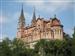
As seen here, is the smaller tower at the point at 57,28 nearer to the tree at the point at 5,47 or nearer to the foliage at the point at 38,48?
the foliage at the point at 38,48

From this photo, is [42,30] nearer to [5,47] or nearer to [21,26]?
[21,26]

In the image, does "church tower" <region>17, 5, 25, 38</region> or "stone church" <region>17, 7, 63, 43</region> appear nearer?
"stone church" <region>17, 7, 63, 43</region>

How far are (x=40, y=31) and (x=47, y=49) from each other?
1567cm

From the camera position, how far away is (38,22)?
2633 inches

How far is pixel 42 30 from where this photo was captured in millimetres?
66688

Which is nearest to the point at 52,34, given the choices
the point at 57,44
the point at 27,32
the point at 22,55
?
the point at 27,32

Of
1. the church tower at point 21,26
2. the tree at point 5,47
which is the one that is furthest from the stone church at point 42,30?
the tree at point 5,47

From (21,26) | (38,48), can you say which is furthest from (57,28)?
(21,26)

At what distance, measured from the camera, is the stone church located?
63.8m

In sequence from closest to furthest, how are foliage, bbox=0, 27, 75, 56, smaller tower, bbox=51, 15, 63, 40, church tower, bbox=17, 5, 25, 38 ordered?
foliage, bbox=0, 27, 75, 56, smaller tower, bbox=51, 15, 63, 40, church tower, bbox=17, 5, 25, 38

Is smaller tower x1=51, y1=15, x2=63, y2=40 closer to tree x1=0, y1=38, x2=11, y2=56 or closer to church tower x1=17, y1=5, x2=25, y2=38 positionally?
church tower x1=17, y1=5, x2=25, y2=38

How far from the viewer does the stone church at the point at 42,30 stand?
63781mm

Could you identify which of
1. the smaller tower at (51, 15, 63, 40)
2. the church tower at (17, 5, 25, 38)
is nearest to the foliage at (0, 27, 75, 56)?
the smaller tower at (51, 15, 63, 40)

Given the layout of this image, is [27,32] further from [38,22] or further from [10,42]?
[10,42]
